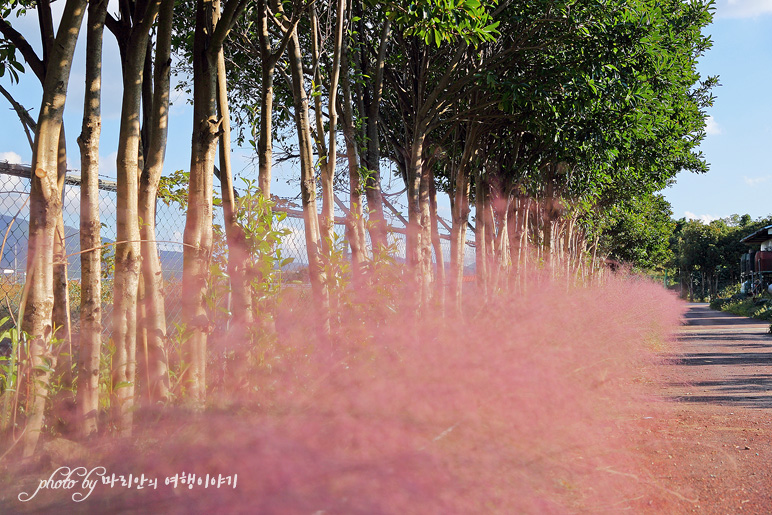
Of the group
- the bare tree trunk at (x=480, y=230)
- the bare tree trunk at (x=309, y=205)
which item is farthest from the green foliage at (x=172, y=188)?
the bare tree trunk at (x=480, y=230)

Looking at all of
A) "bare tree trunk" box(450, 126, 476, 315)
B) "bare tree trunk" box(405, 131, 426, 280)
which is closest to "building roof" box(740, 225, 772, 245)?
"bare tree trunk" box(450, 126, 476, 315)

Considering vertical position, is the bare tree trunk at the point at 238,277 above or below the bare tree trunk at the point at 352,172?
below

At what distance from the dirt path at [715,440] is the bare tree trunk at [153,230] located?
3.20 meters

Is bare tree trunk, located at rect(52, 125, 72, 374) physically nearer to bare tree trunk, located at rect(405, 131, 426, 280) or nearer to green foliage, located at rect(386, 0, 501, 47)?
green foliage, located at rect(386, 0, 501, 47)

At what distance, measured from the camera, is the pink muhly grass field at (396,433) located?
3.24 metres

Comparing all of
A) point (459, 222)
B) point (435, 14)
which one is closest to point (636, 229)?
point (459, 222)

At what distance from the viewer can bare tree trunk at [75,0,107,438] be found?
133 inches

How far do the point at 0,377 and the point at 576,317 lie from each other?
25.7 ft

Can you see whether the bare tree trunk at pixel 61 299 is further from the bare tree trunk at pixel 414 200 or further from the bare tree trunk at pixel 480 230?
the bare tree trunk at pixel 480 230

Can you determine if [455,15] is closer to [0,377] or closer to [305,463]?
[305,463]

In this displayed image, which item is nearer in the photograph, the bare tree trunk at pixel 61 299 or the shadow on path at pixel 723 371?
the bare tree trunk at pixel 61 299

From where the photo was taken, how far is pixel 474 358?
5.66 meters

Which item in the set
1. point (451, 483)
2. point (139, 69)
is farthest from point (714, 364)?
point (139, 69)

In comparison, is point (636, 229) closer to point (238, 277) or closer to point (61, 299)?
point (238, 277)
